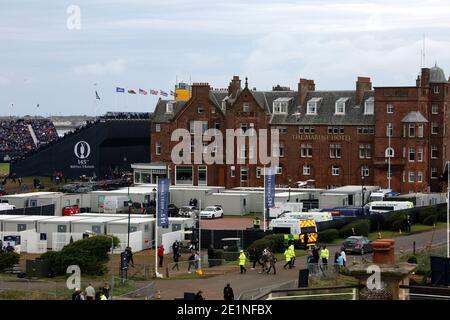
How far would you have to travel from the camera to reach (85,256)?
4091cm

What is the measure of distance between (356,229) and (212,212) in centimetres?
1815

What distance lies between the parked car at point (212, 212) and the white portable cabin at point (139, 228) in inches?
535

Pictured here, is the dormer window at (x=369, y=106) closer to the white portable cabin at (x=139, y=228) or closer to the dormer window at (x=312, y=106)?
the dormer window at (x=312, y=106)

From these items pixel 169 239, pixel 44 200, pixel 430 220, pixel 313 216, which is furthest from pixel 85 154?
pixel 430 220

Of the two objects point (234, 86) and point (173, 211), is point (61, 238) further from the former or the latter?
point (234, 86)

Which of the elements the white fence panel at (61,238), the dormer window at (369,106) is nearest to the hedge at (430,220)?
the white fence panel at (61,238)

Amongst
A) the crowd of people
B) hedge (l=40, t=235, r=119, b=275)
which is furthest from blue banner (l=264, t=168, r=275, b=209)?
Answer: the crowd of people

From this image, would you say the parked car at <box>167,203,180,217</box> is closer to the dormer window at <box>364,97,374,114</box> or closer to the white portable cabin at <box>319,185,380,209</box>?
the white portable cabin at <box>319,185,380,209</box>

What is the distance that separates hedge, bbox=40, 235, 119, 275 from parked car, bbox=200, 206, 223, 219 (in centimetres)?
2554

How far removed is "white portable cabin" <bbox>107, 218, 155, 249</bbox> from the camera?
52.1 m
